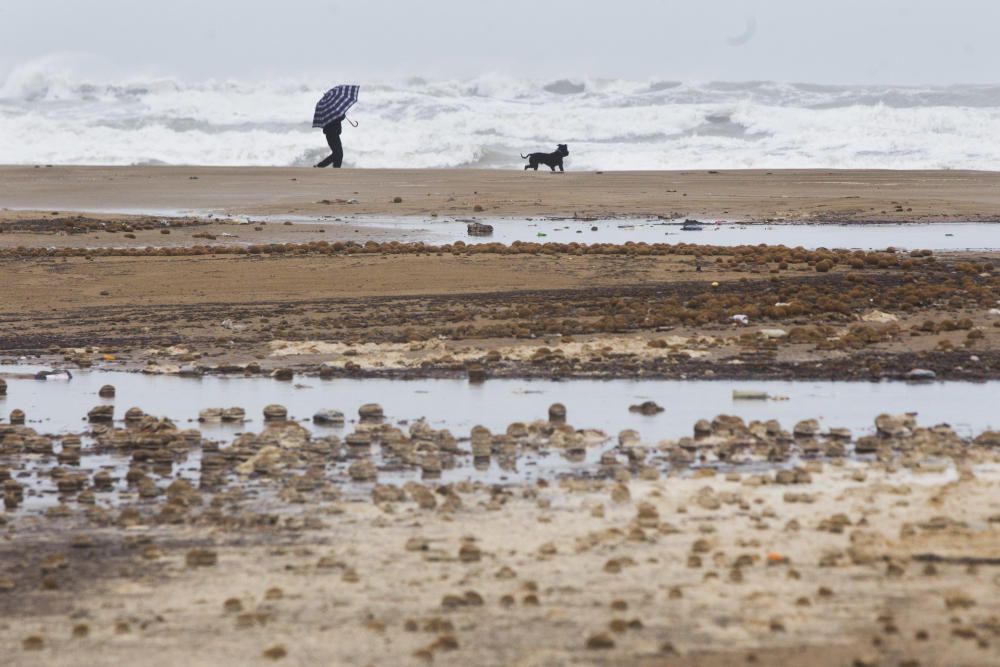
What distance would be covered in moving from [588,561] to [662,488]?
1.38 m

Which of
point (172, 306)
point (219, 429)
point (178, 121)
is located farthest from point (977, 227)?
point (178, 121)

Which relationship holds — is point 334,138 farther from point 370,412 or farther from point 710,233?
point 370,412

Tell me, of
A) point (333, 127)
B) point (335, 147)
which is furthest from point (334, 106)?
point (335, 147)

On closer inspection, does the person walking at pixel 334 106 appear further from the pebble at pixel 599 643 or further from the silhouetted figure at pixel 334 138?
the pebble at pixel 599 643

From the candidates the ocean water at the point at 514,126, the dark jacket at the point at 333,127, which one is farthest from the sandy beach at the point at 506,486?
the ocean water at the point at 514,126

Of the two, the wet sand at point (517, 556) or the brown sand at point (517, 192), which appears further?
the brown sand at point (517, 192)

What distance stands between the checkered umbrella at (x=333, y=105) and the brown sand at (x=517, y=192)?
49.5 inches

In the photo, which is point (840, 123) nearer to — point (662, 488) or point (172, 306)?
point (172, 306)

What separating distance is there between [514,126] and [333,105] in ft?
69.2

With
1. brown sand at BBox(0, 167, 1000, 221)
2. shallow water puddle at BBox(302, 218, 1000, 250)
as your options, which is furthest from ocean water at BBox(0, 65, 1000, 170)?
shallow water puddle at BBox(302, 218, 1000, 250)

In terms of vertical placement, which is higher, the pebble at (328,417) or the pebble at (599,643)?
the pebble at (328,417)

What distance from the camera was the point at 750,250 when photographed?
18.6 metres

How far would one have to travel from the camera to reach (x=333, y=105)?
36656mm

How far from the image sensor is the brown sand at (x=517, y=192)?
28.9m
